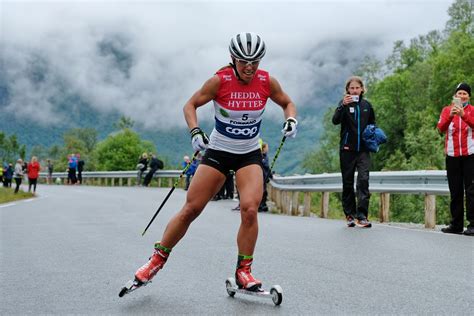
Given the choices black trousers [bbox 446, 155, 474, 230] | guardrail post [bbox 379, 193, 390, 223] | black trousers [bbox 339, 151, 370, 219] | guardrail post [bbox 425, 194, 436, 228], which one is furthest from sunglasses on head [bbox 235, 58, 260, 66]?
guardrail post [bbox 379, 193, 390, 223]

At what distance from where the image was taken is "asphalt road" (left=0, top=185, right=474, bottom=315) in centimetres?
458

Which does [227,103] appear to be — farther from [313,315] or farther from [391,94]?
[391,94]

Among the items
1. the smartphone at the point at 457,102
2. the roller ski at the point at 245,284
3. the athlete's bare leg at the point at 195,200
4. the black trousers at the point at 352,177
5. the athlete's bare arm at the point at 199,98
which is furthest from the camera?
the black trousers at the point at 352,177

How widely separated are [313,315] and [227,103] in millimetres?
1839

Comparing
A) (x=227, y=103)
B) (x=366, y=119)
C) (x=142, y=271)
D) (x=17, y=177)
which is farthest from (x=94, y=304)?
(x=17, y=177)

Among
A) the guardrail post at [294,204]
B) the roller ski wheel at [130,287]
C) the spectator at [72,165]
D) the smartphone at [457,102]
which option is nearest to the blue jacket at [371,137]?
the smartphone at [457,102]

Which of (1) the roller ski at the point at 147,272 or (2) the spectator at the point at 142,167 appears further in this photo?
(2) the spectator at the point at 142,167

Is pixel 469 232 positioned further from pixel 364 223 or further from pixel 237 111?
pixel 237 111

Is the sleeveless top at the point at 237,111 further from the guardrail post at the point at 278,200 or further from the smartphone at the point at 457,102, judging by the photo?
the guardrail post at the point at 278,200

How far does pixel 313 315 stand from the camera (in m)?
4.24

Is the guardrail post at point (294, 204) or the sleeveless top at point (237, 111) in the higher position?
the sleeveless top at point (237, 111)

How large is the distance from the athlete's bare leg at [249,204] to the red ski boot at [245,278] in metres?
0.06

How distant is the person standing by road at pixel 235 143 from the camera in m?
5.02

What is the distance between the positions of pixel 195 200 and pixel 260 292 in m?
0.88
